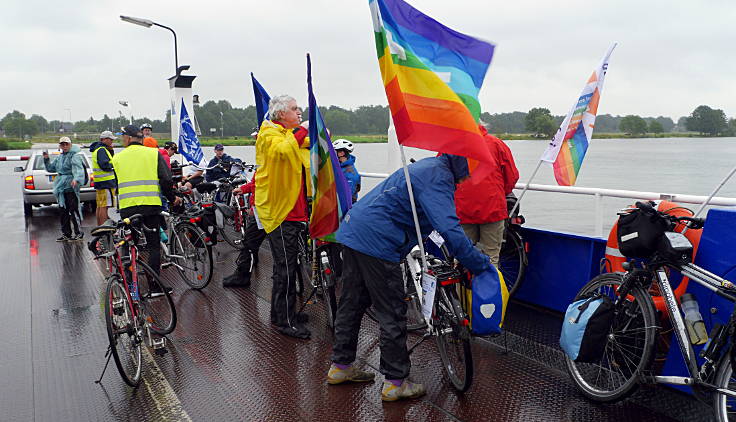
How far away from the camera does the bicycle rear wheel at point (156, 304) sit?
5.50 metres

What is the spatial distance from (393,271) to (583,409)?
1.45 m

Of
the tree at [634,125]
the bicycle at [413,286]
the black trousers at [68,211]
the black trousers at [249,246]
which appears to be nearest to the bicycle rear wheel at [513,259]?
the bicycle at [413,286]

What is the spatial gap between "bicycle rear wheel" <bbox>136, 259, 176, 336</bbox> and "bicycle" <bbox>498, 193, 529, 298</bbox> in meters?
3.10

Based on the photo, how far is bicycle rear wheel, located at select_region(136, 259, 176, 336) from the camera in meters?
5.50

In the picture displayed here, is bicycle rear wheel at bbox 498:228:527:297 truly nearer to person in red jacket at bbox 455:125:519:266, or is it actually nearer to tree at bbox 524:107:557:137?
person in red jacket at bbox 455:125:519:266

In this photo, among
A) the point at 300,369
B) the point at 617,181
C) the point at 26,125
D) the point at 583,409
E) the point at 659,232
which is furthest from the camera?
the point at 26,125

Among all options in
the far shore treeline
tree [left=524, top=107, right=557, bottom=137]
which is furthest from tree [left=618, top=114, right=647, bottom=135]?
tree [left=524, top=107, right=557, bottom=137]

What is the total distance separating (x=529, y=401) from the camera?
4109mm

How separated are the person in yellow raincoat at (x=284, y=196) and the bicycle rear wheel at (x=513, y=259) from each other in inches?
77.0

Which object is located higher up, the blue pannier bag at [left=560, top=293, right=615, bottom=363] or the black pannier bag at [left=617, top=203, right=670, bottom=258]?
the black pannier bag at [left=617, top=203, right=670, bottom=258]

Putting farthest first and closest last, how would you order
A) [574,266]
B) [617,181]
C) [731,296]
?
[617,181], [574,266], [731,296]

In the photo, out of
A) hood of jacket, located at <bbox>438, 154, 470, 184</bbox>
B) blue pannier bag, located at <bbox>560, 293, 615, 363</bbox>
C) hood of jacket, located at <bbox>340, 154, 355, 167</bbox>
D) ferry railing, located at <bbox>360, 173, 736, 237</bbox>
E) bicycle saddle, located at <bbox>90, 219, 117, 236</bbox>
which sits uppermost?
hood of jacket, located at <bbox>438, 154, 470, 184</bbox>

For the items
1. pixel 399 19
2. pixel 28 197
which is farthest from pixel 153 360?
pixel 28 197

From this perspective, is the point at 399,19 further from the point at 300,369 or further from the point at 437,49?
the point at 300,369
